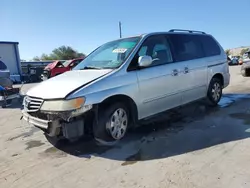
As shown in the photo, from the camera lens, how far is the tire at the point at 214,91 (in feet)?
21.2

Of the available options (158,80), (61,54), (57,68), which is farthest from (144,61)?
(61,54)

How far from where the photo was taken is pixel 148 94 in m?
4.71

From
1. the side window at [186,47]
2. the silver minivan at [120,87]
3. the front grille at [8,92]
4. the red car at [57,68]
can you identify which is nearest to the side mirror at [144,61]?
the silver minivan at [120,87]

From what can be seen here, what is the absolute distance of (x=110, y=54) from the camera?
5.01 m

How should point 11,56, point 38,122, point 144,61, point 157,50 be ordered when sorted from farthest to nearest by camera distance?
1. point 11,56
2. point 157,50
3. point 144,61
4. point 38,122

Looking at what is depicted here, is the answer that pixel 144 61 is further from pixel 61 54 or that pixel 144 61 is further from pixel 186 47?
pixel 61 54

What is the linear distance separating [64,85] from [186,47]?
3017 millimetres

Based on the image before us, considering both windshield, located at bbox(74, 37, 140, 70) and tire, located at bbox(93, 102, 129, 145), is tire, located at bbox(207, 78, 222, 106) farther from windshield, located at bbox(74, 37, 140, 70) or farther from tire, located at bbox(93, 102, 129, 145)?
tire, located at bbox(93, 102, 129, 145)

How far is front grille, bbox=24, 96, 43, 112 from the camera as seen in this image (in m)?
4.03

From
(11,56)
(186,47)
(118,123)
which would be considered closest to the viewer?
(118,123)

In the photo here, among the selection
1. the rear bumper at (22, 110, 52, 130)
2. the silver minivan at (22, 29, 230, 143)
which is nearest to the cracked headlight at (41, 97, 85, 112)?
the silver minivan at (22, 29, 230, 143)

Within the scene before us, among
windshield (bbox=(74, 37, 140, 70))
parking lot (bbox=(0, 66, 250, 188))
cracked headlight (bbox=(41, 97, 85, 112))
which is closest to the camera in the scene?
parking lot (bbox=(0, 66, 250, 188))

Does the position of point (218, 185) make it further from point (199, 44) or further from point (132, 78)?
point (199, 44)

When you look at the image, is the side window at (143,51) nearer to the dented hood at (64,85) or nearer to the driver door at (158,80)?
the driver door at (158,80)
